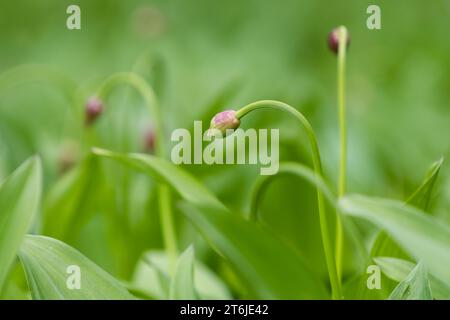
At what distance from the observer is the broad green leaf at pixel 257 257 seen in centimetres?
94

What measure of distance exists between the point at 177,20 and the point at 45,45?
0.43 m

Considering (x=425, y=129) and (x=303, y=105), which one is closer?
(x=303, y=105)

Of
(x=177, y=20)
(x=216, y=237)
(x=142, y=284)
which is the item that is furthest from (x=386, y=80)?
(x=216, y=237)

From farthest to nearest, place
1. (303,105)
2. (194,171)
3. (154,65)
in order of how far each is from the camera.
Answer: (303,105), (154,65), (194,171)

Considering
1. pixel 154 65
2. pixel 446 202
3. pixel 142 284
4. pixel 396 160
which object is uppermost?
pixel 154 65

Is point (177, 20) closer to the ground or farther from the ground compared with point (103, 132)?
farther from the ground

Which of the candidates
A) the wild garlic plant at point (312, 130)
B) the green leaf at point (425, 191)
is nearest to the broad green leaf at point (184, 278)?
the wild garlic plant at point (312, 130)

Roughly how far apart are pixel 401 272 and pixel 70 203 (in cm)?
59

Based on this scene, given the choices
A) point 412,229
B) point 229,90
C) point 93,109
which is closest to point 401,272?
point 412,229

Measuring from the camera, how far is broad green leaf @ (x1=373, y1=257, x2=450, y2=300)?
943 mm

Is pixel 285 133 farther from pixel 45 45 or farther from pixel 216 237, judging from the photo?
pixel 45 45

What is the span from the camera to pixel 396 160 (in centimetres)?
181

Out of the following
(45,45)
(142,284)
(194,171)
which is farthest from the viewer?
(45,45)

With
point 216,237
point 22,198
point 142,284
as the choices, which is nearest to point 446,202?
point 142,284
